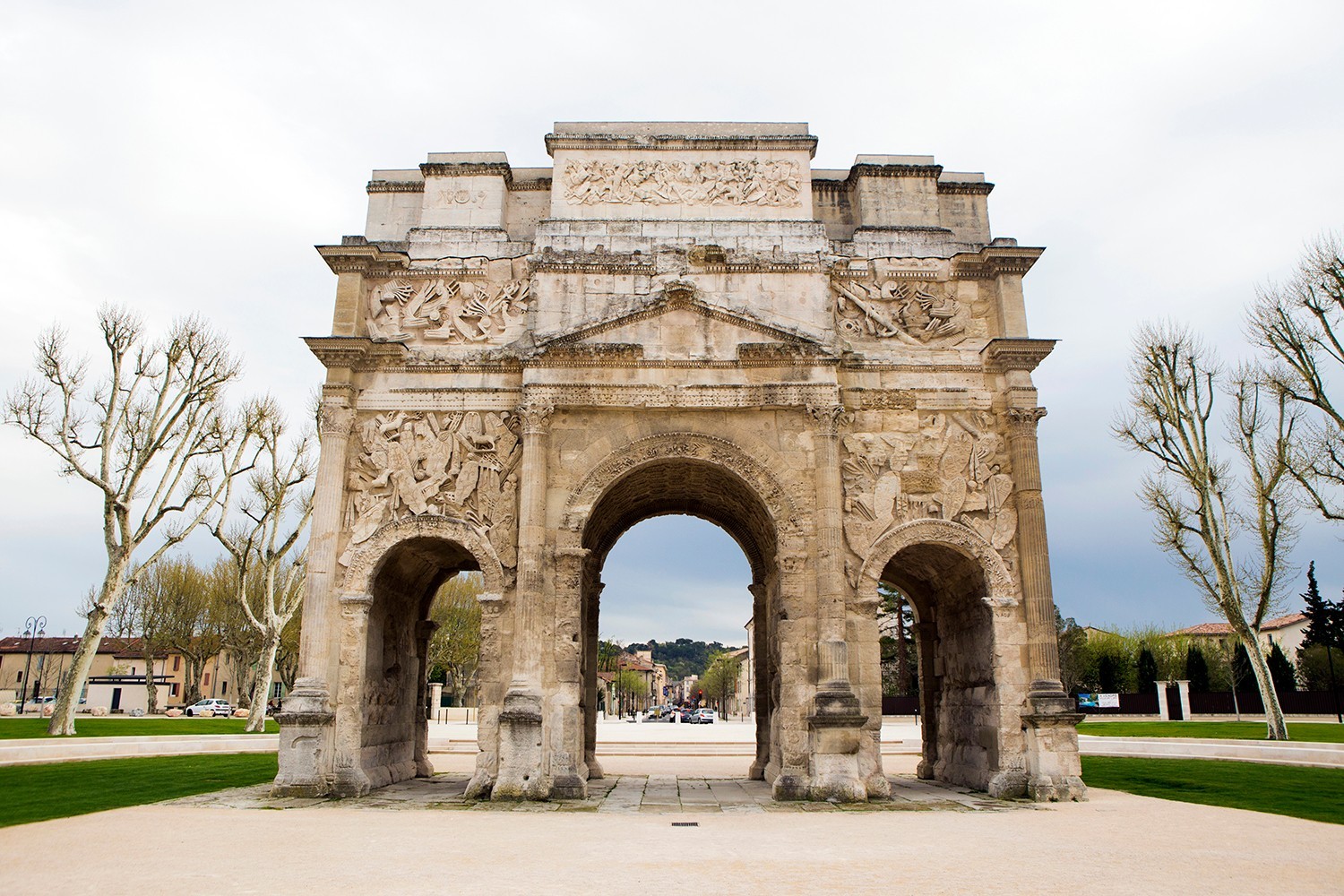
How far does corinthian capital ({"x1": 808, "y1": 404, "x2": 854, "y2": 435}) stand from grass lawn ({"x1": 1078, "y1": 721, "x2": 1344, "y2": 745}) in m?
17.0

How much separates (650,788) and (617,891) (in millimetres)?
9410

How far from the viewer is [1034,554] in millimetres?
15117

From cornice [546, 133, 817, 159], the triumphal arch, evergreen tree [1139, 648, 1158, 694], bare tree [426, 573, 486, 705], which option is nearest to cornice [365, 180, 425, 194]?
the triumphal arch

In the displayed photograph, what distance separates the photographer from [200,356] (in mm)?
24719

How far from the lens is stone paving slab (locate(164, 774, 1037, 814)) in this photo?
13.0 m

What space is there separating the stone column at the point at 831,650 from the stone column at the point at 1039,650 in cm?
281

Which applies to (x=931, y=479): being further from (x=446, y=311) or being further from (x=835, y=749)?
(x=446, y=311)

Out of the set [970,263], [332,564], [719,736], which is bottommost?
[719,736]

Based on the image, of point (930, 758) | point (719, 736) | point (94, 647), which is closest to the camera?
point (930, 758)

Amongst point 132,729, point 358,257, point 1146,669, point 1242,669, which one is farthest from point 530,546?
point 1146,669

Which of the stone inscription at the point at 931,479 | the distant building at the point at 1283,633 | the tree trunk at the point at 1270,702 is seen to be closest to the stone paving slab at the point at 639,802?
the stone inscription at the point at 931,479

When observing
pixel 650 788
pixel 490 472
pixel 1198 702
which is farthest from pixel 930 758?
pixel 1198 702

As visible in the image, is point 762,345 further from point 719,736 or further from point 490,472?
point 719,736

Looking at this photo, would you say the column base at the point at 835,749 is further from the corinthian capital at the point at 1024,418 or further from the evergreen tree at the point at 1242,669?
the evergreen tree at the point at 1242,669
